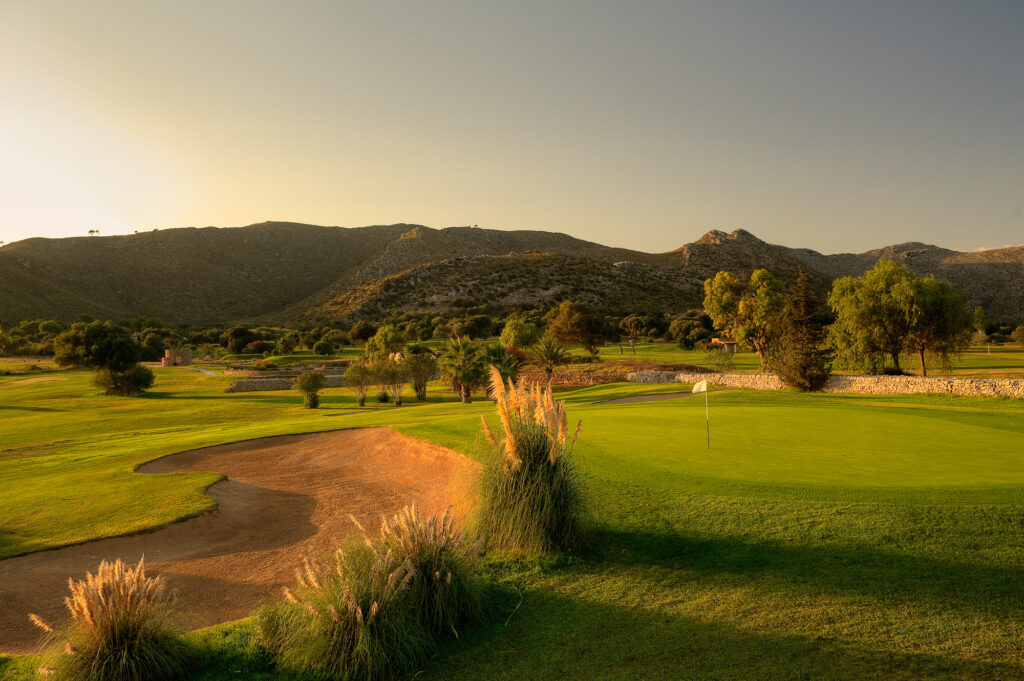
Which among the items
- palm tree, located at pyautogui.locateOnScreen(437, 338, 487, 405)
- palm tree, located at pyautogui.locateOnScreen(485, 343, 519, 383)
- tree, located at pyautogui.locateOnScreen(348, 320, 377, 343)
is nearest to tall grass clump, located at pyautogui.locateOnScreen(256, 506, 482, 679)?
palm tree, located at pyautogui.locateOnScreen(485, 343, 519, 383)

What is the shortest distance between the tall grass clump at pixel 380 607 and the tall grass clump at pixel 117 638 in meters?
0.85

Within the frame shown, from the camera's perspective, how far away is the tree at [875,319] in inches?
1457

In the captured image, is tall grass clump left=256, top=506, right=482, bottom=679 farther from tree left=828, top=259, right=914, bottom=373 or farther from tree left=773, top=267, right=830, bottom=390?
tree left=828, top=259, right=914, bottom=373

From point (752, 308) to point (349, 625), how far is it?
180ft

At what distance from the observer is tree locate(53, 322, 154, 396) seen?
4697 cm

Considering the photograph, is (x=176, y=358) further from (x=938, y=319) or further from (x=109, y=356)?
(x=938, y=319)

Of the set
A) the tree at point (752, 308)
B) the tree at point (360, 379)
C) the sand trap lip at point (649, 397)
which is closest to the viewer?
the sand trap lip at point (649, 397)

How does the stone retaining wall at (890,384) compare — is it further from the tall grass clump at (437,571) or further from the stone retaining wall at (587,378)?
the tall grass clump at (437,571)

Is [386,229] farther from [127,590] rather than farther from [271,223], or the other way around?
[127,590]

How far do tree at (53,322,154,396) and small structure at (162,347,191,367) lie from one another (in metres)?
19.5

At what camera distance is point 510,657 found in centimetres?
539

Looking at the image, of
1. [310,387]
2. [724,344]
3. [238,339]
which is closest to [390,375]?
[310,387]

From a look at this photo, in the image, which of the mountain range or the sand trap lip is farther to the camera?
the mountain range

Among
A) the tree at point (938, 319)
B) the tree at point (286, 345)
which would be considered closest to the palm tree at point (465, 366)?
A: the tree at point (938, 319)
